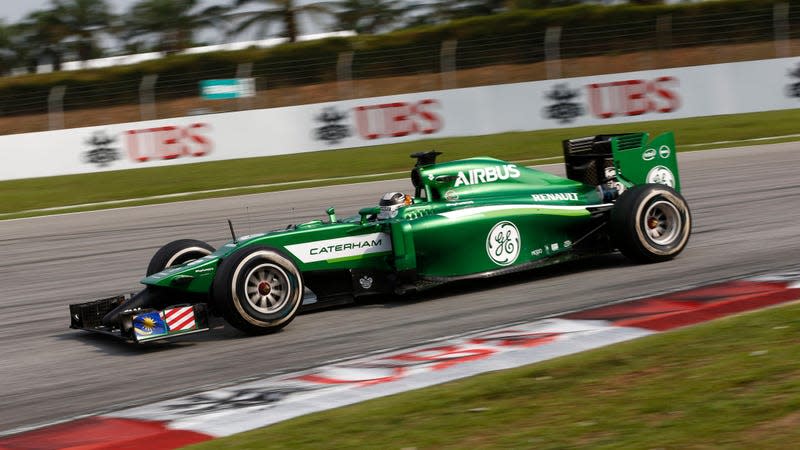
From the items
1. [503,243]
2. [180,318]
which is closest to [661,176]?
[503,243]

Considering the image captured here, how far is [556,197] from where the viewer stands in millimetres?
9242

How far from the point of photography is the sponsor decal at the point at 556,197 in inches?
359

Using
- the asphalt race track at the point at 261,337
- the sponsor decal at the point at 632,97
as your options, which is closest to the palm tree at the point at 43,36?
the sponsor decal at the point at 632,97

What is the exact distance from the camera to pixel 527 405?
5121 millimetres

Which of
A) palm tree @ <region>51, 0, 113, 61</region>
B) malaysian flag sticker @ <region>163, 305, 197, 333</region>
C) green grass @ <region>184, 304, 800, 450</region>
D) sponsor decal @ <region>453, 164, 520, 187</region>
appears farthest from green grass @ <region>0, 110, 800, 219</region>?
palm tree @ <region>51, 0, 113, 61</region>

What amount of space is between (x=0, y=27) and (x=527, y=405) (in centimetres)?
6116

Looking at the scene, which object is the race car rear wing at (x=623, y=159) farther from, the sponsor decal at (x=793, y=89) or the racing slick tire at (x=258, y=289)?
the sponsor decal at (x=793, y=89)

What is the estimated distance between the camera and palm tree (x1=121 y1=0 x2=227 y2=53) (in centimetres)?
5094

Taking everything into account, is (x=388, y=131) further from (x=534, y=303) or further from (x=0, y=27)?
(x=0, y=27)

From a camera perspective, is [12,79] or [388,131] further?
[12,79]

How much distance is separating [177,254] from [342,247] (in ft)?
4.80

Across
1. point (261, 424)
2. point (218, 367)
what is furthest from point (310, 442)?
point (218, 367)

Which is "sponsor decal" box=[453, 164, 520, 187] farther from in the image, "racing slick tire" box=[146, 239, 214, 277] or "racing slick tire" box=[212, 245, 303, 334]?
"racing slick tire" box=[146, 239, 214, 277]

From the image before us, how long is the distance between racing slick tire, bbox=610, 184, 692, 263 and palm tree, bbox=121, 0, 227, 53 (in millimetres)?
40528
